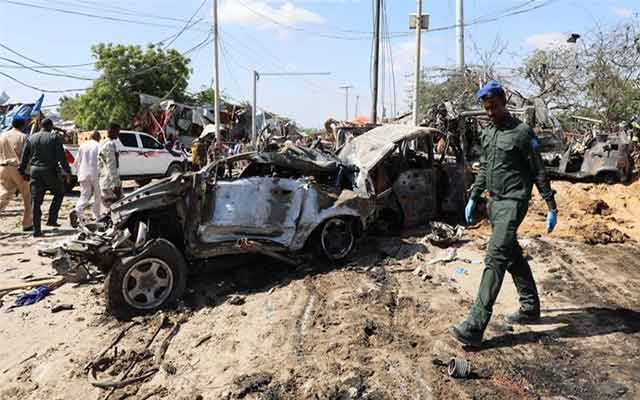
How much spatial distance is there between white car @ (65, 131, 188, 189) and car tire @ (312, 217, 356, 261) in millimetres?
8592

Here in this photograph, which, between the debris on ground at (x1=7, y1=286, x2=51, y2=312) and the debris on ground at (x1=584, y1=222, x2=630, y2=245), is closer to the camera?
the debris on ground at (x1=7, y1=286, x2=51, y2=312)

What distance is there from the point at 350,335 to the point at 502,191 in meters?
1.69

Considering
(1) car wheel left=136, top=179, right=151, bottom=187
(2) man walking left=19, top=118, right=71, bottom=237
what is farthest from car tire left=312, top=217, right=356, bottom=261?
(1) car wheel left=136, top=179, right=151, bottom=187

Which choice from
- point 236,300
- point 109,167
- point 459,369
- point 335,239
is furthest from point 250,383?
point 109,167

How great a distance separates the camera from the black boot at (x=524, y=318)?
162 inches

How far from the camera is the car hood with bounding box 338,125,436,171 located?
7070 mm

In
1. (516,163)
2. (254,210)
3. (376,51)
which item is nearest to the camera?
(516,163)

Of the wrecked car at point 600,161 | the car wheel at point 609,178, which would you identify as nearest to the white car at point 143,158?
the wrecked car at point 600,161

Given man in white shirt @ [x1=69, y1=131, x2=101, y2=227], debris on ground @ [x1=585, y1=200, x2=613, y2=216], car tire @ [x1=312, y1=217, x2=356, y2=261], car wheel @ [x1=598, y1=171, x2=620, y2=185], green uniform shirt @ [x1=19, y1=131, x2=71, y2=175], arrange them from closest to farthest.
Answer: car tire @ [x1=312, y1=217, x2=356, y2=261]
green uniform shirt @ [x1=19, y1=131, x2=71, y2=175]
man in white shirt @ [x1=69, y1=131, x2=101, y2=227]
debris on ground @ [x1=585, y1=200, x2=613, y2=216]
car wheel @ [x1=598, y1=171, x2=620, y2=185]

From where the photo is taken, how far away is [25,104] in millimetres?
15492

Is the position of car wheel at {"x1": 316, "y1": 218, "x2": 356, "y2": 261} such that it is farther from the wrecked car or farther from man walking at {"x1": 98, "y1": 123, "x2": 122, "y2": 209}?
the wrecked car

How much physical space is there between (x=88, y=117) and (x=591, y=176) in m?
25.9

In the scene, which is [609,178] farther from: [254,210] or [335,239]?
[254,210]

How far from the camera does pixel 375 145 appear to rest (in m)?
7.40
